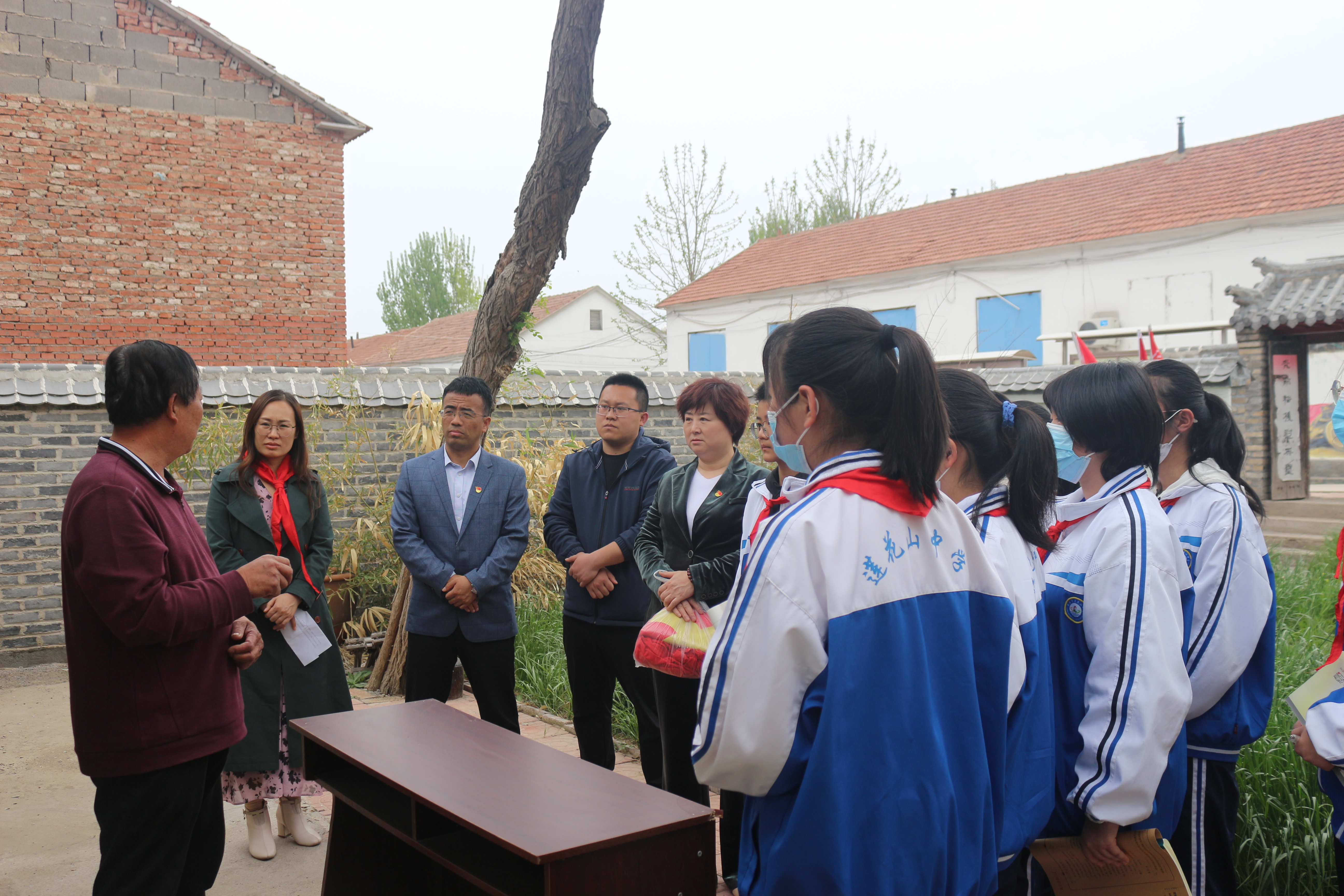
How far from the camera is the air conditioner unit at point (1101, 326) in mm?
15711

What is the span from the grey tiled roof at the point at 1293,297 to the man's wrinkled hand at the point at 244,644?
10.2m

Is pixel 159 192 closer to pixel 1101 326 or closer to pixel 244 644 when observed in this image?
pixel 244 644

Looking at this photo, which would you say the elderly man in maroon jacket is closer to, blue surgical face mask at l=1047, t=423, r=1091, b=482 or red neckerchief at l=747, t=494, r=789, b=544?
red neckerchief at l=747, t=494, r=789, b=544

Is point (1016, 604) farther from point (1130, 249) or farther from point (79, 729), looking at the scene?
point (1130, 249)

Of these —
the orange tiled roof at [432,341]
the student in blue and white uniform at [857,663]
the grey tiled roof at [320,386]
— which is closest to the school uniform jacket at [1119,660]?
the student in blue and white uniform at [857,663]

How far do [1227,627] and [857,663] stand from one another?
146cm

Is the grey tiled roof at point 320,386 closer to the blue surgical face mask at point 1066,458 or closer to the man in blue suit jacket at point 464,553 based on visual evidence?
the man in blue suit jacket at point 464,553

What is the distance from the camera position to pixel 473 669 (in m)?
3.95

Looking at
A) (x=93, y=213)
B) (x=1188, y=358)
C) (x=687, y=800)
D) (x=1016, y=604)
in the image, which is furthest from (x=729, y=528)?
(x=93, y=213)

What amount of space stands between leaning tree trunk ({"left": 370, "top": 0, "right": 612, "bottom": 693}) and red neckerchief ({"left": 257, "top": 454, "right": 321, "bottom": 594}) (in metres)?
1.24

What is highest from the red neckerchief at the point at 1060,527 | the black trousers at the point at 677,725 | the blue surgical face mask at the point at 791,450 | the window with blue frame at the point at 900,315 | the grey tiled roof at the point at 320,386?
the window with blue frame at the point at 900,315

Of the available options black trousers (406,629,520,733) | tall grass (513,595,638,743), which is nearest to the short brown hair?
black trousers (406,629,520,733)

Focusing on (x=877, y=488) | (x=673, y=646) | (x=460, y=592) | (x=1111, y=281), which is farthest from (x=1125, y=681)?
(x=1111, y=281)

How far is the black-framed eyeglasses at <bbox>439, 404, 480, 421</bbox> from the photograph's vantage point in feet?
13.4
